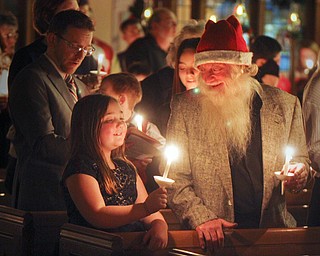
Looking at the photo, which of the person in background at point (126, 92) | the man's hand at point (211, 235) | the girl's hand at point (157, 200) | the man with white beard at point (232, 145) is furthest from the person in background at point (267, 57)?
the girl's hand at point (157, 200)

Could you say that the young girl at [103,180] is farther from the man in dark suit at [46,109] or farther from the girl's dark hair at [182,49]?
the girl's dark hair at [182,49]

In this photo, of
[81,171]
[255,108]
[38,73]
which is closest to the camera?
[81,171]

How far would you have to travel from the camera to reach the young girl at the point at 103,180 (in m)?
5.53

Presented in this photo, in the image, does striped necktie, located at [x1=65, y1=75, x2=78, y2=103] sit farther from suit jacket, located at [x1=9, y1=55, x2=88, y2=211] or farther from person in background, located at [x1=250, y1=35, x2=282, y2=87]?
person in background, located at [x1=250, y1=35, x2=282, y2=87]

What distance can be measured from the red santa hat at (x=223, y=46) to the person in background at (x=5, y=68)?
2799 millimetres

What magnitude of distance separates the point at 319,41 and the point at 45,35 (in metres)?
11.9

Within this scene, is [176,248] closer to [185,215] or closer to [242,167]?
[185,215]

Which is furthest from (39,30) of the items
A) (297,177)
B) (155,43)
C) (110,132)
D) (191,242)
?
(155,43)

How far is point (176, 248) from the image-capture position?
225 inches

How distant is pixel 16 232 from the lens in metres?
5.91

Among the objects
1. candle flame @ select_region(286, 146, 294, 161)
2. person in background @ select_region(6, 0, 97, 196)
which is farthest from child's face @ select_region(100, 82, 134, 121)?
candle flame @ select_region(286, 146, 294, 161)

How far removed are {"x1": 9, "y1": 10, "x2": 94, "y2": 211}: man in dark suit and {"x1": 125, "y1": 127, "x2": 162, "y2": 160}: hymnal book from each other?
504 millimetres

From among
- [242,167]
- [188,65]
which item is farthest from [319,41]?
[242,167]

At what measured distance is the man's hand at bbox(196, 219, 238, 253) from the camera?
18.7ft
